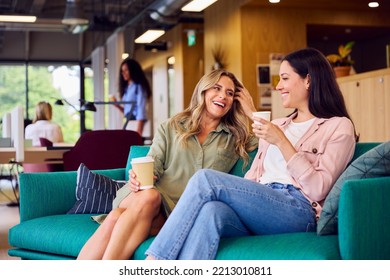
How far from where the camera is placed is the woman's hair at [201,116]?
3152mm

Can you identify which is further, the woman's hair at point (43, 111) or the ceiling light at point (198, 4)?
the ceiling light at point (198, 4)

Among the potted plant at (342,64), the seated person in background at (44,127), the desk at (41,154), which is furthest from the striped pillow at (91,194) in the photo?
the potted plant at (342,64)

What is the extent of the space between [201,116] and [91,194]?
70cm

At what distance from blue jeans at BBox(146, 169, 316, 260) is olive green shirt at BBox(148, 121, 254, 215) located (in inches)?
22.2

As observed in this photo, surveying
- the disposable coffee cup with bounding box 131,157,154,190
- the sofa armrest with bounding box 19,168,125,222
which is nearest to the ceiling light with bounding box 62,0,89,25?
the sofa armrest with bounding box 19,168,125,222

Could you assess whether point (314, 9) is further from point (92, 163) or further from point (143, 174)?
point (143, 174)

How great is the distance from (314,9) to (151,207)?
7547mm

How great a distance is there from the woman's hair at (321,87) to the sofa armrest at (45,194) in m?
1.37

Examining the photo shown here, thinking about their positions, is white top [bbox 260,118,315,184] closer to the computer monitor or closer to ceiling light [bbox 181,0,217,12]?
the computer monitor

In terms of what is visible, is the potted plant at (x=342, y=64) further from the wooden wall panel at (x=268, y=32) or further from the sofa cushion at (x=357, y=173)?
the sofa cushion at (x=357, y=173)

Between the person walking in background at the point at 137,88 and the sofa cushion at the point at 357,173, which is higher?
the person walking in background at the point at 137,88

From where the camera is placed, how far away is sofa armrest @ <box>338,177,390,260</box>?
2203 mm

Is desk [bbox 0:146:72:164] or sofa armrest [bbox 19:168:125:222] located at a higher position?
desk [bbox 0:146:72:164]

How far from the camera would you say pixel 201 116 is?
3.21 m
